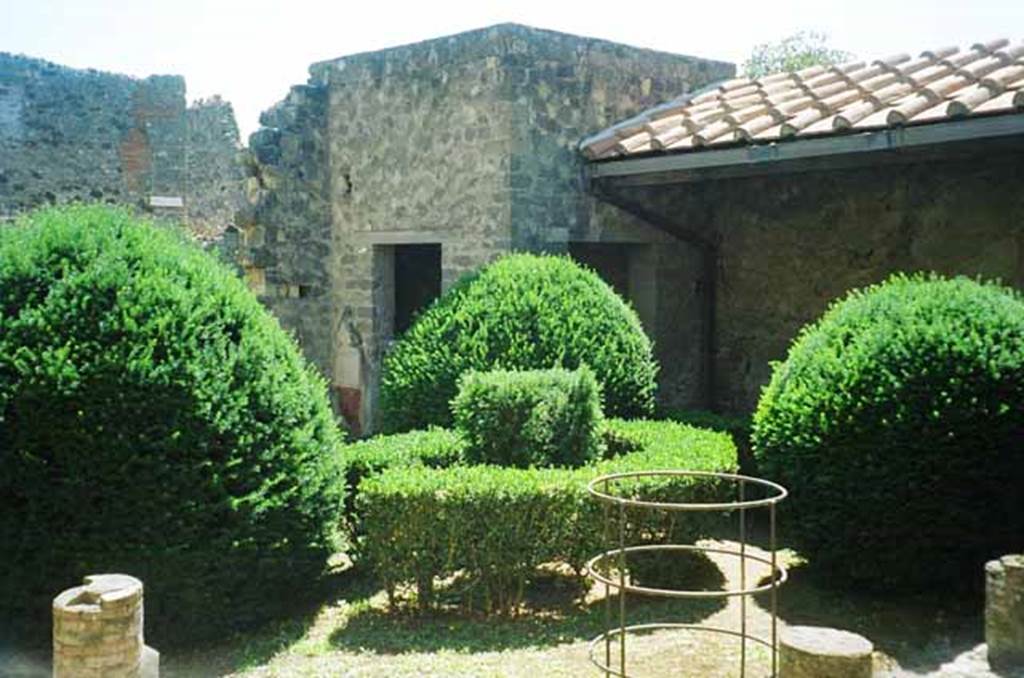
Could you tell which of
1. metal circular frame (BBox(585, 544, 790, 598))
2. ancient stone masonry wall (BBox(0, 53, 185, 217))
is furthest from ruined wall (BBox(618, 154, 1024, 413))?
ancient stone masonry wall (BBox(0, 53, 185, 217))

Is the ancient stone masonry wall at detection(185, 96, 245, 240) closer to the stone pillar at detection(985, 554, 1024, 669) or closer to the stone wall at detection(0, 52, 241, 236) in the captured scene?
the stone wall at detection(0, 52, 241, 236)

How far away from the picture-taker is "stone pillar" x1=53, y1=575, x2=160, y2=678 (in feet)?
12.7

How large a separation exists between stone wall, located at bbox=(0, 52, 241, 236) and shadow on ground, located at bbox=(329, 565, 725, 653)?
12.7m

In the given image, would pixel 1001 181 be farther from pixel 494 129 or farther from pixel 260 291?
pixel 260 291

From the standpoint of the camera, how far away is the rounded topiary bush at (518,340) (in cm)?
737

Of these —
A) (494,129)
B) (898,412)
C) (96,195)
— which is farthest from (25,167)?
(898,412)

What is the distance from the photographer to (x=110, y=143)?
16719 millimetres

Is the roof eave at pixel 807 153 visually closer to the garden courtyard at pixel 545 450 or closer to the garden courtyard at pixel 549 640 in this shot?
the garden courtyard at pixel 545 450

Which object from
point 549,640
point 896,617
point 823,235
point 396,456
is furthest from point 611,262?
point 549,640

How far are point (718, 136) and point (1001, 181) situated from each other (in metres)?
2.26

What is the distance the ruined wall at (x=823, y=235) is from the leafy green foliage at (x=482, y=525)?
161 inches

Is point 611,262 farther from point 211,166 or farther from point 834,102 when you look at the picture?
point 211,166

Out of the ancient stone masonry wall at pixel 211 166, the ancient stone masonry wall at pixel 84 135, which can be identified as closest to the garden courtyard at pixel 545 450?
the ancient stone masonry wall at pixel 84 135

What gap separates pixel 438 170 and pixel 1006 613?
6.79 m
